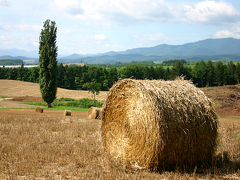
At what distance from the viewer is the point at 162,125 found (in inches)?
281

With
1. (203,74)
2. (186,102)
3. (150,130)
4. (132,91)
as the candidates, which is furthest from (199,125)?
Answer: (203,74)

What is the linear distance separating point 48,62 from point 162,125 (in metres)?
35.5

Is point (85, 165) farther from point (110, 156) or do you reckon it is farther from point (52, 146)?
point (52, 146)

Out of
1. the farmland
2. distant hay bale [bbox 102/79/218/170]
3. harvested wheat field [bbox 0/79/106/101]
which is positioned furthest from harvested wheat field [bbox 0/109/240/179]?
harvested wheat field [bbox 0/79/106/101]

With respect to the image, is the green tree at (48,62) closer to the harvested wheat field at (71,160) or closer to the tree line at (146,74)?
the harvested wheat field at (71,160)

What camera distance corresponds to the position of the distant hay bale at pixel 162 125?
7250 mm

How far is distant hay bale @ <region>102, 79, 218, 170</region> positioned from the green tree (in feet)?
106

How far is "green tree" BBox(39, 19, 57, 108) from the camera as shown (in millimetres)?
39656

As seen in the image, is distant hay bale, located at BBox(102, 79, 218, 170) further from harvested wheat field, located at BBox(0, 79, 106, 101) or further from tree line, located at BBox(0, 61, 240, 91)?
tree line, located at BBox(0, 61, 240, 91)

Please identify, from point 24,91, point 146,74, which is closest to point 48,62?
point 24,91

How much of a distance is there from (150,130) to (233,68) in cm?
8075

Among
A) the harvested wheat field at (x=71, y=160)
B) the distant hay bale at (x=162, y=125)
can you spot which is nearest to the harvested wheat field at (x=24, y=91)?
the harvested wheat field at (x=71, y=160)

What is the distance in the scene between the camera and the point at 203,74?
81.7 m

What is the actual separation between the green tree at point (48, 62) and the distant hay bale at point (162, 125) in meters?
32.4
